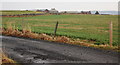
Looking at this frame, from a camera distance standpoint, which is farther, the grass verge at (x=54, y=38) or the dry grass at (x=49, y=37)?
the dry grass at (x=49, y=37)

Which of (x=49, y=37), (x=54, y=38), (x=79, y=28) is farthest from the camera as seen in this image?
(x=79, y=28)

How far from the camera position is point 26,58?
1067cm

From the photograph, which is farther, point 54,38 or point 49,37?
point 49,37

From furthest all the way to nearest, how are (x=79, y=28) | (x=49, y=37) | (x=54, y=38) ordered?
(x=79, y=28) < (x=49, y=37) < (x=54, y=38)

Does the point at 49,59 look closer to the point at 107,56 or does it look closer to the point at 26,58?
the point at 26,58

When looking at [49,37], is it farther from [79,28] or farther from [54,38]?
[79,28]

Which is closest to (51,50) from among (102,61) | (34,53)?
(34,53)

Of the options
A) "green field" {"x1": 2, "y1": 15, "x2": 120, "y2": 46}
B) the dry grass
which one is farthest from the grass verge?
"green field" {"x1": 2, "y1": 15, "x2": 120, "y2": 46}

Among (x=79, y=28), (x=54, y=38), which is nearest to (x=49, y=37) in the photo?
(x=54, y=38)

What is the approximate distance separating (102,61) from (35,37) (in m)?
9.13

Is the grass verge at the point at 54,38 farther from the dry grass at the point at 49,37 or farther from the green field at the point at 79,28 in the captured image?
the green field at the point at 79,28

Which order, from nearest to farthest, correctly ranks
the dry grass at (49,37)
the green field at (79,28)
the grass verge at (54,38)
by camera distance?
1. the grass verge at (54,38)
2. the dry grass at (49,37)
3. the green field at (79,28)

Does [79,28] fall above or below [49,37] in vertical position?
above

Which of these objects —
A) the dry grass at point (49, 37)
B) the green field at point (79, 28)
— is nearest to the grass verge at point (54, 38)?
the dry grass at point (49, 37)
